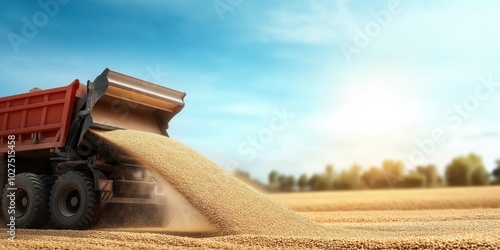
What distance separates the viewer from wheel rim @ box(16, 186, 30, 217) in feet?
29.5

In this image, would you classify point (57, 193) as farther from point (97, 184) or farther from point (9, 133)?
point (9, 133)

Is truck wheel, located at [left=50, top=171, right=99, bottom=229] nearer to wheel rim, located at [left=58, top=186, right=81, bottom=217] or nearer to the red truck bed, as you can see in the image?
wheel rim, located at [left=58, top=186, right=81, bottom=217]

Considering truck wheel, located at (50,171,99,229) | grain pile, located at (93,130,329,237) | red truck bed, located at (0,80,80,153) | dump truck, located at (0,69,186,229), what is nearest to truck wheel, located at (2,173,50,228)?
dump truck, located at (0,69,186,229)

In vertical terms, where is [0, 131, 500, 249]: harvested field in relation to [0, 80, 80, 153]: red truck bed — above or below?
below

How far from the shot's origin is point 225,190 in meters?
7.76

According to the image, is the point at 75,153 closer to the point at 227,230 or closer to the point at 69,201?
the point at 69,201

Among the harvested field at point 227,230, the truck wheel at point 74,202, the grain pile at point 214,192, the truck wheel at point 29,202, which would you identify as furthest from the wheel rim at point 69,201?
the grain pile at point 214,192

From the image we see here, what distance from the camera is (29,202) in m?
8.77

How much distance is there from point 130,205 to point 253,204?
88.6 inches

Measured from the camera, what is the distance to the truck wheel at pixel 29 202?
8.65 m

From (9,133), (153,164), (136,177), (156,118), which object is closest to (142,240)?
(153,164)

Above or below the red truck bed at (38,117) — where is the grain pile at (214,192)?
below

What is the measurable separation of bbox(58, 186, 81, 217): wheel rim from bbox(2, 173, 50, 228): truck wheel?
0.48m

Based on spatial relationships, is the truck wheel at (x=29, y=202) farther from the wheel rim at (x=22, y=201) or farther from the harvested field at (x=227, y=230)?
the harvested field at (x=227, y=230)
